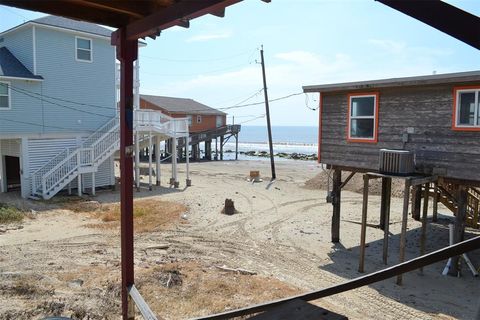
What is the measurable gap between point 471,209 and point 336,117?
636cm

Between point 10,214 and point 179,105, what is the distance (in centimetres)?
4044

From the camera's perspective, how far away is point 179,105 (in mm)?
53375

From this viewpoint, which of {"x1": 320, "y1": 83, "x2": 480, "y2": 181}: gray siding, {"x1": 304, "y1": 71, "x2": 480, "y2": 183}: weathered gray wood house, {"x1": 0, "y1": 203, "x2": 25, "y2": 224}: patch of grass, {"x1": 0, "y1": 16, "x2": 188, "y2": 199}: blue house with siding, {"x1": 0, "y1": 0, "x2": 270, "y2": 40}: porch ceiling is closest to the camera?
{"x1": 0, "y1": 0, "x2": 270, "y2": 40}: porch ceiling

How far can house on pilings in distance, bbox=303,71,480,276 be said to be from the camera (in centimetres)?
950

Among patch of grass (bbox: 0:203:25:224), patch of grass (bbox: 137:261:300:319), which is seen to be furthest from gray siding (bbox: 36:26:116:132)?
patch of grass (bbox: 137:261:300:319)

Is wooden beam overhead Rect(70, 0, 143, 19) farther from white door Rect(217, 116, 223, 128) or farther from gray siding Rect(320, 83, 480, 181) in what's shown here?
white door Rect(217, 116, 223, 128)

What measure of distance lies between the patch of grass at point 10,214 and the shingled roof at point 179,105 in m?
34.9

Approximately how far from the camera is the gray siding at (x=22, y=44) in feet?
61.2

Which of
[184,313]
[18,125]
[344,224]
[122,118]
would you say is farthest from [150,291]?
[18,125]

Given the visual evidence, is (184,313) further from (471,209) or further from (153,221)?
(471,209)

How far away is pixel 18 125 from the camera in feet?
59.4

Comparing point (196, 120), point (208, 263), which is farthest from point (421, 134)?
point (196, 120)

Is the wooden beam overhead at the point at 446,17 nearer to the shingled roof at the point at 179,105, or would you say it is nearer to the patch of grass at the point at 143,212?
the patch of grass at the point at 143,212

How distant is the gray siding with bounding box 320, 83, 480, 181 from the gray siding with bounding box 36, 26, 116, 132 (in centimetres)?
1367
